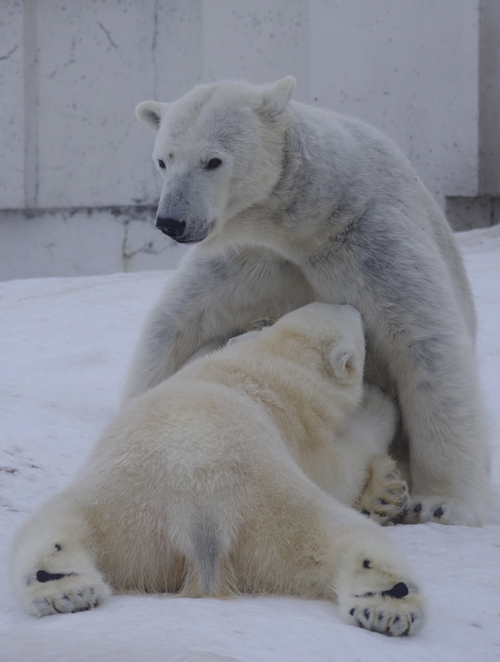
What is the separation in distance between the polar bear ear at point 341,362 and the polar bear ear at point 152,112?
3.48 feet

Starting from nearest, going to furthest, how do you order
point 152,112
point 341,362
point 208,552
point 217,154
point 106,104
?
1. point 208,552
2. point 341,362
3. point 217,154
4. point 152,112
5. point 106,104

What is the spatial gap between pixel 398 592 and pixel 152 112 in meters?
1.93

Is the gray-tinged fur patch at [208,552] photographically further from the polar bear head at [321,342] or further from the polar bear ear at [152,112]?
the polar bear ear at [152,112]

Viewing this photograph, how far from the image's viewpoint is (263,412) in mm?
1998

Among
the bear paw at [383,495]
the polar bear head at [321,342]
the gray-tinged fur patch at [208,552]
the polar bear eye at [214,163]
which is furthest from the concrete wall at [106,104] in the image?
the gray-tinged fur patch at [208,552]

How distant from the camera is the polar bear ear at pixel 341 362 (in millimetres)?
2364

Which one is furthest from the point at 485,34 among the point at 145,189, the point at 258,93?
the point at 258,93

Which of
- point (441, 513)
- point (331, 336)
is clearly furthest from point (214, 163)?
point (441, 513)

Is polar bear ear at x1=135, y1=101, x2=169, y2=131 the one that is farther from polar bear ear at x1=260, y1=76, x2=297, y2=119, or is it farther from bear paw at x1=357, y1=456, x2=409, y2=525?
bear paw at x1=357, y1=456, x2=409, y2=525

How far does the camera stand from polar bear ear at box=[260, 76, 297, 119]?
107 inches

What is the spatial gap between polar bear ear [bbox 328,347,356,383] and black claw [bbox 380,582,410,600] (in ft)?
2.88

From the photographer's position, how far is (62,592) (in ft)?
5.17

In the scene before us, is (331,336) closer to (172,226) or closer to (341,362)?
(341,362)

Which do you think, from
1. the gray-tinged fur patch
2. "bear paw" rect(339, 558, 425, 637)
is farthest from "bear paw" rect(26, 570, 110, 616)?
"bear paw" rect(339, 558, 425, 637)
